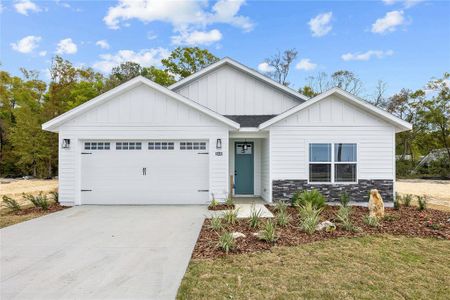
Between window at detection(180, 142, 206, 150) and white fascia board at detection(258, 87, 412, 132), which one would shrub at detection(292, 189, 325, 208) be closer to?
white fascia board at detection(258, 87, 412, 132)

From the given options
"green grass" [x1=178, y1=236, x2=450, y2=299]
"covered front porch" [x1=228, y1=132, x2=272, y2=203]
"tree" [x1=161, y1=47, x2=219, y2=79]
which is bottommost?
"green grass" [x1=178, y1=236, x2=450, y2=299]

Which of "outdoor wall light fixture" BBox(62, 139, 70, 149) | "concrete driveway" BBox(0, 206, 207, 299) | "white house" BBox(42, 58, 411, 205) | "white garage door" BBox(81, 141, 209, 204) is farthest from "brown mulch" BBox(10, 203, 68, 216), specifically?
"outdoor wall light fixture" BBox(62, 139, 70, 149)

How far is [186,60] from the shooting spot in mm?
29547

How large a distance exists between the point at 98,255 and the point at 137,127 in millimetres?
5816

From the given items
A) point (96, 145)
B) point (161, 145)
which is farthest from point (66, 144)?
point (161, 145)

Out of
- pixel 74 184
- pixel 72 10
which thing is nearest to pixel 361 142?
pixel 74 184

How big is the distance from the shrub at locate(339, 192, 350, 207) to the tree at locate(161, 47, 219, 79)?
2272cm

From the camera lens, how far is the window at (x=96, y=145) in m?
10.4

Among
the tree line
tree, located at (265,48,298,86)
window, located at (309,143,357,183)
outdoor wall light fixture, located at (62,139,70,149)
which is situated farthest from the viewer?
tree, located at (265,48,298,86)

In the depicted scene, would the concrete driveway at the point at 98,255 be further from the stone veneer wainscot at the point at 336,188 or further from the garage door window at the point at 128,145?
the stone veneer wainscot at the point at 336,188

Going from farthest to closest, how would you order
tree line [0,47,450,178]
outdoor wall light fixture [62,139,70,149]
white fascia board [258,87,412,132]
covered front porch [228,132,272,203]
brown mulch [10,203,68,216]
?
tree line [0,47,450,178] → covered front porch [228,132,272,203] → outdoor wall light fixture [62,139,70,149] → white fascia board [258,87,412,132] → brown mulch [10,203,68,216]

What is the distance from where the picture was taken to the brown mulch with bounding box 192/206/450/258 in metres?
5.46

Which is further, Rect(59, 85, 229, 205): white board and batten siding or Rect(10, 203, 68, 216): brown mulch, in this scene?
Rect(59, 85, 229, 205): white board and batten siding

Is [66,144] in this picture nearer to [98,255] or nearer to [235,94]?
[98,255]
